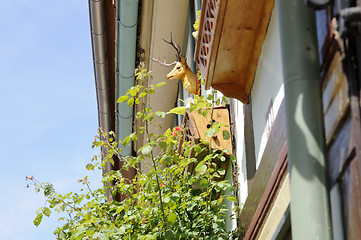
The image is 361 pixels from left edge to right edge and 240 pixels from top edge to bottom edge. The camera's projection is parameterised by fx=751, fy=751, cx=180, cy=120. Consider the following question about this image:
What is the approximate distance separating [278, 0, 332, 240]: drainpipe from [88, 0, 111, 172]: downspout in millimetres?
5402

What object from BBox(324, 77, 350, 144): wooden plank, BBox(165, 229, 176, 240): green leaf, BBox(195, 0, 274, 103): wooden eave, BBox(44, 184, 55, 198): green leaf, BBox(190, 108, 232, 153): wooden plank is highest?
BBox(195, 0, 274, 103): wooden eave

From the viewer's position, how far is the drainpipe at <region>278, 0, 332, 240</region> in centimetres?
253

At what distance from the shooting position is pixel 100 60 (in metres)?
9.58

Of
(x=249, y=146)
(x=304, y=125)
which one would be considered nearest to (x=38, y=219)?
(x=249, y=146)

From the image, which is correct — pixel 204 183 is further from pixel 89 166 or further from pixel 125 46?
pixel 125 46

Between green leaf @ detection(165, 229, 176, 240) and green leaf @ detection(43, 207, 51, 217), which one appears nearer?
green leaf @ detection(165, 229, 176, 240)

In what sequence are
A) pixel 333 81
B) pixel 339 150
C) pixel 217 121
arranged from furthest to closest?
pixel 217 121 → pixel 333 81 → pixel 339 150

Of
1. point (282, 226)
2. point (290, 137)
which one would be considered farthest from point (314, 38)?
point (282, 226)

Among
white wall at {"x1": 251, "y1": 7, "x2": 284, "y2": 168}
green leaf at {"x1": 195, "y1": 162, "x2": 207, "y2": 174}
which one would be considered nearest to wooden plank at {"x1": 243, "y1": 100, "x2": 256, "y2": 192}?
white wall at {"x1": 251, "y1": 7, "x2": 284, "y2": 168}

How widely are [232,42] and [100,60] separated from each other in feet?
17.3

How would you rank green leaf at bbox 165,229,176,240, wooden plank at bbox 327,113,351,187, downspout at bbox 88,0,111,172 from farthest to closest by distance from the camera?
downspout at bbox 88,0,111,172, green leaf at bbox 165,229,176,240, wooden plank at bbox 327,113,351,187

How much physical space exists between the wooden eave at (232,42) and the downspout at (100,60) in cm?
333

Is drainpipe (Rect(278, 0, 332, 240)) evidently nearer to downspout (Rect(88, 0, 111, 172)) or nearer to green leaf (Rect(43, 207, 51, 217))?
green leaf (Rect(43, 207, 51, 217))

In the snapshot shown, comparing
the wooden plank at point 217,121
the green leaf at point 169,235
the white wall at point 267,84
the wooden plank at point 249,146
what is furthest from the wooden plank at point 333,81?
the wooden plank at point 217,121
